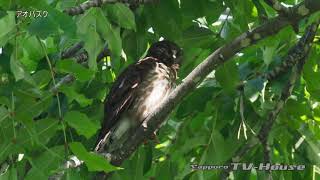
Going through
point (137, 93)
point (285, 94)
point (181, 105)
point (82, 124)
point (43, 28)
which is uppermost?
point (43, 28)

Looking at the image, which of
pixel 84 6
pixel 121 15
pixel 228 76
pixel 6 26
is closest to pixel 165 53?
pixel 228 76

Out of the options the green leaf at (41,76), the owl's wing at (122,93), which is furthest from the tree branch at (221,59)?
the owl's wing at (122,93)

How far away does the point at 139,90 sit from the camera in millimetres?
5262

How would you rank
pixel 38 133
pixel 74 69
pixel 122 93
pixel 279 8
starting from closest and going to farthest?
pixel 74 69, pixel 38 133, pixel 279 8, pixel 122 93

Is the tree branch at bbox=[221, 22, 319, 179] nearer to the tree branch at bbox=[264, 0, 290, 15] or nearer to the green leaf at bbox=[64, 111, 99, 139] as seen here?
the tree branch at bbox=[264, 0, 290, 15]

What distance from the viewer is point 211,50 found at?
383cm

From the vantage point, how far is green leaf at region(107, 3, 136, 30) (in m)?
3.45

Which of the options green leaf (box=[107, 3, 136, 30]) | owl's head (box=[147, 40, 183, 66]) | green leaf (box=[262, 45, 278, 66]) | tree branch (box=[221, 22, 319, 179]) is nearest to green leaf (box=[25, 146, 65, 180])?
green leaf (box=[107, 3, 136, 30])

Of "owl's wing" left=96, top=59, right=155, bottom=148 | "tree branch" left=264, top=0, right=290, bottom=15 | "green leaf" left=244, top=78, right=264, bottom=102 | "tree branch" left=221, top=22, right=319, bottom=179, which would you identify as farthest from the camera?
"owl's wing" left=96, top=59, right=155, bottom=148

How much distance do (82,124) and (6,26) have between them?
0.74 metres

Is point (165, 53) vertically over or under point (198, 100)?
under

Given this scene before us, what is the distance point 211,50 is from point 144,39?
52 cm

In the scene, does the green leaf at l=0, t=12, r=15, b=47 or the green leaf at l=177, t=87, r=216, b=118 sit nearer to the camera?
the green leaf at l=0, t=12, r=15, b=47

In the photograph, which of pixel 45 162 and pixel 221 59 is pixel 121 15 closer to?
pixel 221 59
